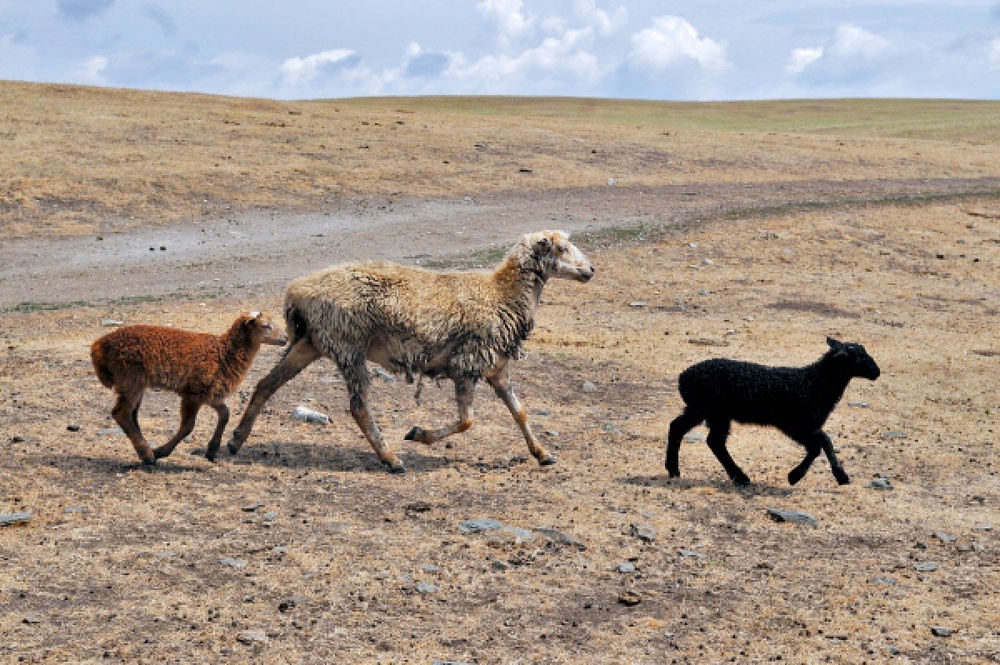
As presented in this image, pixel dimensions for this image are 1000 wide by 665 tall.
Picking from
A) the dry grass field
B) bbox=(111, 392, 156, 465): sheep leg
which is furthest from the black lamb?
bbox=(111, 392, 156, 465): sheep leg

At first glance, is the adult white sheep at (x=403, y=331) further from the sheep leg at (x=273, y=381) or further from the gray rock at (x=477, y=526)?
the gray rock at (x=477, y=526)

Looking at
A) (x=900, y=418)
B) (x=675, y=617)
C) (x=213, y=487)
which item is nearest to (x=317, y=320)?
(x=213, y=487)

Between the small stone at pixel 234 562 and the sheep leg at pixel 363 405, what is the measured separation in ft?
7.96

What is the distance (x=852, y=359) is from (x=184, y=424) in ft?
17.7

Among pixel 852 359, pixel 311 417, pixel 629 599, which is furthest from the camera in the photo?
pixel 311 417

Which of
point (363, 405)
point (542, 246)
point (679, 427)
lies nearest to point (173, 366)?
point (363, 405)

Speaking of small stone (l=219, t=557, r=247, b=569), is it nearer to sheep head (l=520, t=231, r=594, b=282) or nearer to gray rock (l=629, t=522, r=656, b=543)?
gray rock (l=629, t=522, r=656, b=543)

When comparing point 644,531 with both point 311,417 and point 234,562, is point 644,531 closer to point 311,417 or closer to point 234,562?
point 234,562

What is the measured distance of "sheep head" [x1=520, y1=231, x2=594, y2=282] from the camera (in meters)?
10.4

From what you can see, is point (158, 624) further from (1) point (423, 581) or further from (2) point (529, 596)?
(2) point (529, 596)

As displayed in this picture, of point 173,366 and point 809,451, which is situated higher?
point 173,366

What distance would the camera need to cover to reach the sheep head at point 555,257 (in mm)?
10375

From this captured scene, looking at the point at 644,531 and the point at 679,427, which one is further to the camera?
the point at 679,427

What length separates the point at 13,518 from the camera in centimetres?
748
